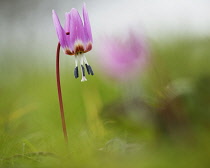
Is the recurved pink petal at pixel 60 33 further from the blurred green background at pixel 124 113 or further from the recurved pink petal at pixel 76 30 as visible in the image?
the blurred green background at pixel 124 113

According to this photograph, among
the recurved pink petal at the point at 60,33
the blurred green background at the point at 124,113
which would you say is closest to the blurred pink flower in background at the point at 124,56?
the blurred green background at the point at 124,113

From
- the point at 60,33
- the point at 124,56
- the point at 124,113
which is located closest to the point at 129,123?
the point at 124,113

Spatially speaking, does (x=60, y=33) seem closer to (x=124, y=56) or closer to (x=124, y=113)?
(x=124, y=56)

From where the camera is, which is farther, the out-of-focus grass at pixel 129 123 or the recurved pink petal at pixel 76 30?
the recurved pink petal at pixel 76 30

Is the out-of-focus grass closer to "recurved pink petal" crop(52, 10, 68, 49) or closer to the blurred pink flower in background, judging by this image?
the blurred pink flower in background

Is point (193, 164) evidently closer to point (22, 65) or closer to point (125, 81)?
point (125, 81)

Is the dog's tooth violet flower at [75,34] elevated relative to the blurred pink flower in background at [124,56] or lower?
elevated
